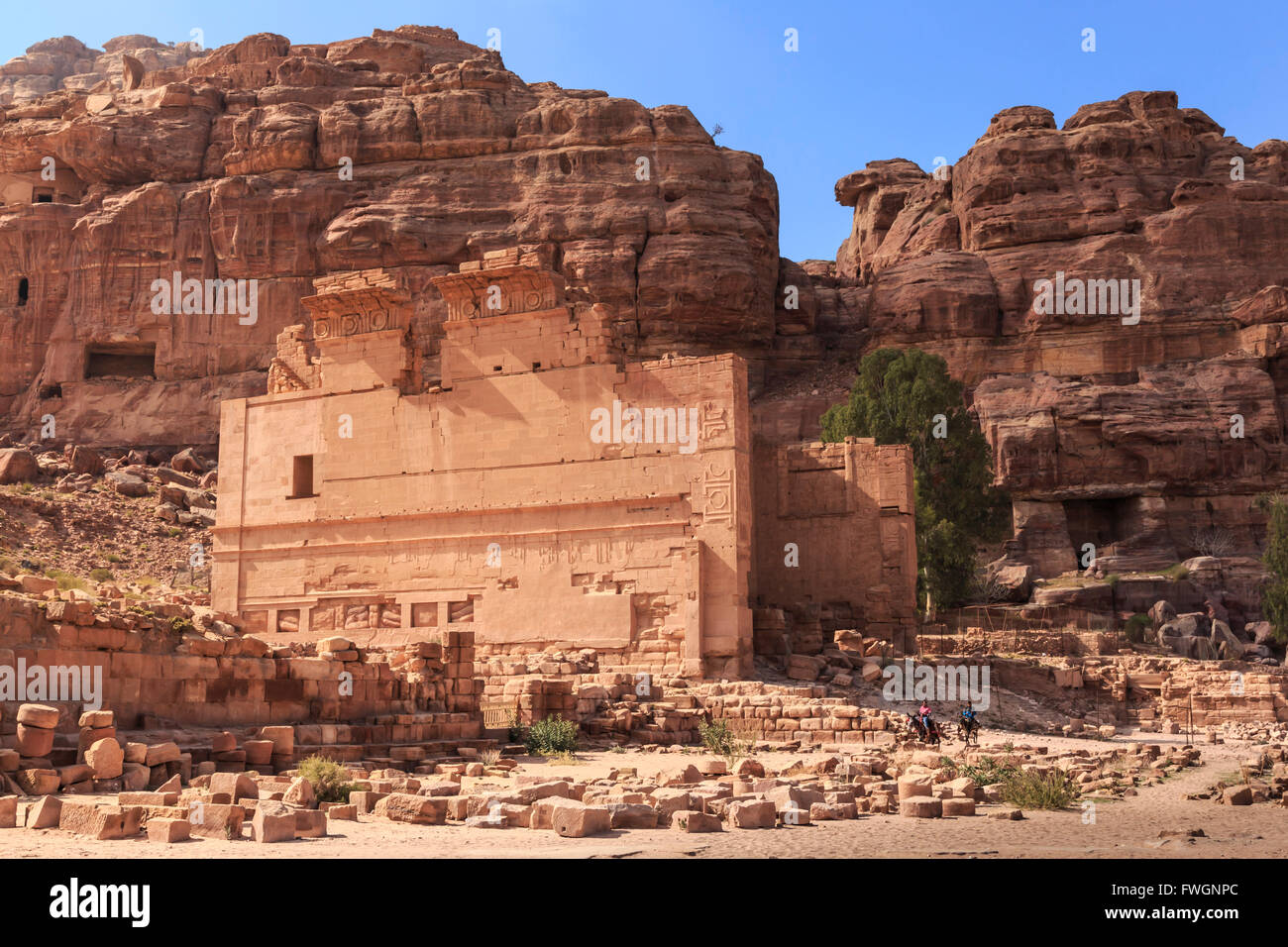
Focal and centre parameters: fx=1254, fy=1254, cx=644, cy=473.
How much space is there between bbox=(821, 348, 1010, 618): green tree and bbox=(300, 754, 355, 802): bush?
25.9m

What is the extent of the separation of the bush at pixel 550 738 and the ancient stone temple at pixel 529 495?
4534mm

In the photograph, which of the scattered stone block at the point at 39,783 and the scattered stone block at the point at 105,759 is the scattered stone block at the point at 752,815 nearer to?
the scattered stone block at the point at 105,759

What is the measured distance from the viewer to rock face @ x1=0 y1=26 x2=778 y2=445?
161 feet

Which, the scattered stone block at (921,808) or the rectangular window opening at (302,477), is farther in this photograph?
the rectangular window opening at (302,477)

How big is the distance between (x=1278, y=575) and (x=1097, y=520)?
9.66 meters

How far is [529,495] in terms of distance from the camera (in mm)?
23094

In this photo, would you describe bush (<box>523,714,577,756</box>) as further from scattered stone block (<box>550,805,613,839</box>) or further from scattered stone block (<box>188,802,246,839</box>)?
scattered stone block (<box>188,802,246,839</box>)

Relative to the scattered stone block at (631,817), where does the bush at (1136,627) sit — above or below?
above

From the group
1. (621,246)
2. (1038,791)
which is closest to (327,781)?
(1038,791)

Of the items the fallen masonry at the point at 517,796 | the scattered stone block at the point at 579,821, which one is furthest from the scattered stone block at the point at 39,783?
the scattered stone block at the point at 579,821

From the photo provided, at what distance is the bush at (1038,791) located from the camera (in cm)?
1147

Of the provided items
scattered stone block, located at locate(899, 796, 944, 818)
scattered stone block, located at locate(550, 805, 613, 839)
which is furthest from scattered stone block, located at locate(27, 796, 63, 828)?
scattered stone block, located at locate(899, 796, 944, 818)
